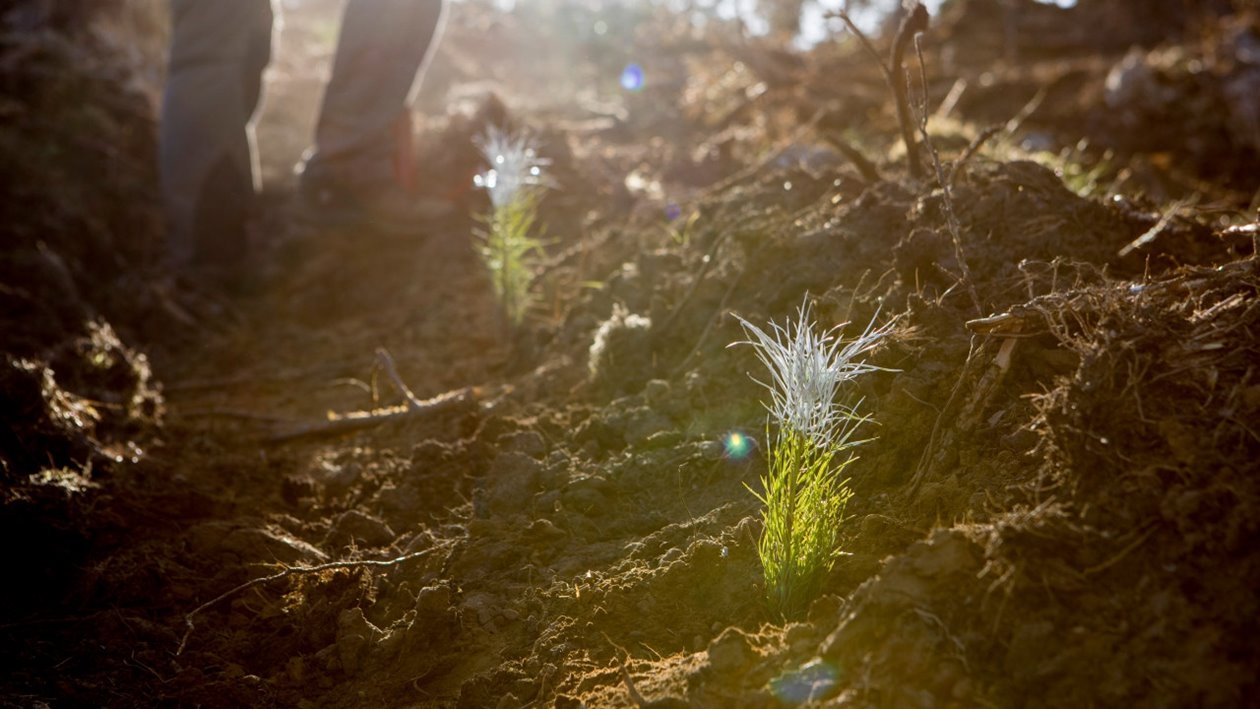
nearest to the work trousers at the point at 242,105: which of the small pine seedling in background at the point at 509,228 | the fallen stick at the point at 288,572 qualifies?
the small pine seedling in background at the point at 509,228

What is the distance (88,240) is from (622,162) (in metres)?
2.95

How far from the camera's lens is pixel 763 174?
4.15 m

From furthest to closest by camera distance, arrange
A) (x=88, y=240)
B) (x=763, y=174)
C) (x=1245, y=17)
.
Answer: (x=1245, y=17) < (x=88, y=240) < (x=763, y=174)

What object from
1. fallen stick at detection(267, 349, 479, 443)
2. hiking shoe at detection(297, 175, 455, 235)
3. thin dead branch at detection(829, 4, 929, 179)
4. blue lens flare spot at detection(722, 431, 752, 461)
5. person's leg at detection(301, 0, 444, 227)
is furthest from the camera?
hiking shoe at detection(297, 175, 455, 235)

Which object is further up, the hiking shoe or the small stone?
A: the hiking shoe

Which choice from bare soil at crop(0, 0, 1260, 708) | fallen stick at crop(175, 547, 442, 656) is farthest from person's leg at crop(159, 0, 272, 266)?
fallen stick at crop(175, 547, 442, 656)

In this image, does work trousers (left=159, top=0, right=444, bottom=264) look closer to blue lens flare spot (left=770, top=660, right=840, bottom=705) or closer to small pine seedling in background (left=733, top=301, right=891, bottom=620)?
small pine seedling in background (left=733, top=301, right=891, bottom=620)

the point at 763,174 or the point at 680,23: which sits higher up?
the point at 680,23

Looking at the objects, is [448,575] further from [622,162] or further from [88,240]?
[622,162]

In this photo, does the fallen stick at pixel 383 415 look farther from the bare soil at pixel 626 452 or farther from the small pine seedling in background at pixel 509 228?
the small pine seedling in background at pixel 509 228

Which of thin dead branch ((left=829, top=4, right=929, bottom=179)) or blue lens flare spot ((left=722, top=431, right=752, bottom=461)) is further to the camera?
thin dead branch ((left=829, top=4, right=929, bottom=179))

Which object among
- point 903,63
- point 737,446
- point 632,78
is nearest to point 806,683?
point 737,446

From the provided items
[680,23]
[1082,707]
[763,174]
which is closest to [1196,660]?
[1082,707]

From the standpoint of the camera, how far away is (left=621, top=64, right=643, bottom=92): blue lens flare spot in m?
8.71
